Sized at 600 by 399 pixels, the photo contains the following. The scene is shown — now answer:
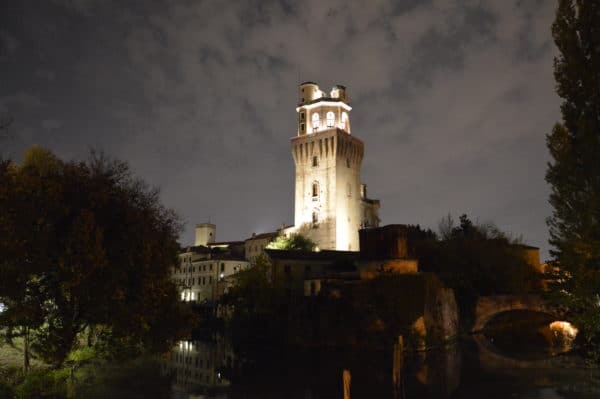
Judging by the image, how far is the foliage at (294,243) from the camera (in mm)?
66125

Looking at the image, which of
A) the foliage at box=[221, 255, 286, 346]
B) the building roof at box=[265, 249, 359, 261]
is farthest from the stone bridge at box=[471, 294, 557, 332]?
the foliage at box=[221, 255, 286, 346]

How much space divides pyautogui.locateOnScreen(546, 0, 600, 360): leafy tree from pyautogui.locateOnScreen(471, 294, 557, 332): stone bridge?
2486 centimetres

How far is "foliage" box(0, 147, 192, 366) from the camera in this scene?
645 inches

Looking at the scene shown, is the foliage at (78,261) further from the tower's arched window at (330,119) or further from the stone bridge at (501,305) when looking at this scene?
the tower's arched window at (330,119)

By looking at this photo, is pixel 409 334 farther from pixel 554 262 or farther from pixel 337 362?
pixel 554 262

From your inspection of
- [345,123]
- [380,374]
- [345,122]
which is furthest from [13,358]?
[345,122]

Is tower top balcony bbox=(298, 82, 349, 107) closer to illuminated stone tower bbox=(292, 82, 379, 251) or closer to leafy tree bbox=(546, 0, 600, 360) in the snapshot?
illuminated stone tower bbox=(292, 82, 379, 251)

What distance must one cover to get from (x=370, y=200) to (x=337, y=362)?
50.4 m

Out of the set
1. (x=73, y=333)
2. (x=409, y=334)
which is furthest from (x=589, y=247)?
(x=409, y=334)

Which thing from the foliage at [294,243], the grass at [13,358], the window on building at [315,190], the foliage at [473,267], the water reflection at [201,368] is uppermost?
the window on building at [315,190]

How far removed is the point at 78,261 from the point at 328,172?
190ft

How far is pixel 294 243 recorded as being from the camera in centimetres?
6650

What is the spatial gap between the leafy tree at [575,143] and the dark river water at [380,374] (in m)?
6.36

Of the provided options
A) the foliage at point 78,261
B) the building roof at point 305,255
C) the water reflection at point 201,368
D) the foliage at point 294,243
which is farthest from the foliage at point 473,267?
the foliage at point 78,261
